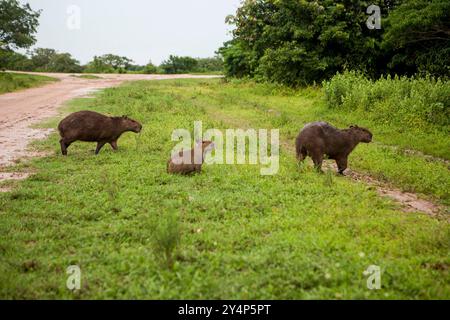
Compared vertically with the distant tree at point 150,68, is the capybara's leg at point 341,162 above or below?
below

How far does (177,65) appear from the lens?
53.7m

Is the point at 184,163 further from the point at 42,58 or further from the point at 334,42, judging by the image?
the point at 42,58

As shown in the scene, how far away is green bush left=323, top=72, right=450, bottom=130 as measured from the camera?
515 inches

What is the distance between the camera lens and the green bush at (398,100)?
1309cm

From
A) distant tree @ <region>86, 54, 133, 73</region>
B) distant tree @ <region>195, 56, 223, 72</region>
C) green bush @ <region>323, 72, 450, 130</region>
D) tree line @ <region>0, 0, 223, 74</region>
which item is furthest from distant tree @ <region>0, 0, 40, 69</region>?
green bush @ <region>323, 72, 450, 130</region>

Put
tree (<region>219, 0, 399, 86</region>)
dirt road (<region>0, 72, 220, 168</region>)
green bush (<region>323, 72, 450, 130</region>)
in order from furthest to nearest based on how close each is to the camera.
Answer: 1. tree (<region>219, 0, 399, 86</region>)
2. green bush (<region>323, 72, 450, 130</region>)
3. dirt road (<region>0, 72, 220, 168</region>)

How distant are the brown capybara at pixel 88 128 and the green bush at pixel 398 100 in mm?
8940

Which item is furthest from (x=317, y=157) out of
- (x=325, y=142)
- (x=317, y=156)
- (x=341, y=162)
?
(x=341, y=162)

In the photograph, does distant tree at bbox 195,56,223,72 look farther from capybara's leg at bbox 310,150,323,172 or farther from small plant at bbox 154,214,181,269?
small plant at bbox 154,214,181,269

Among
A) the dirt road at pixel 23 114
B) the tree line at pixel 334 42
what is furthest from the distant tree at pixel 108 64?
the tree line at pixel 334 42

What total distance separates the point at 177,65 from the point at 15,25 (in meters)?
19.7

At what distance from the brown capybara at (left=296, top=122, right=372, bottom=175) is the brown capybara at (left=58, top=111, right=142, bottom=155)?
4.84m

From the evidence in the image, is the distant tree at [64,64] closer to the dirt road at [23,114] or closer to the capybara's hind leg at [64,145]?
the dirt road at [23,114]
